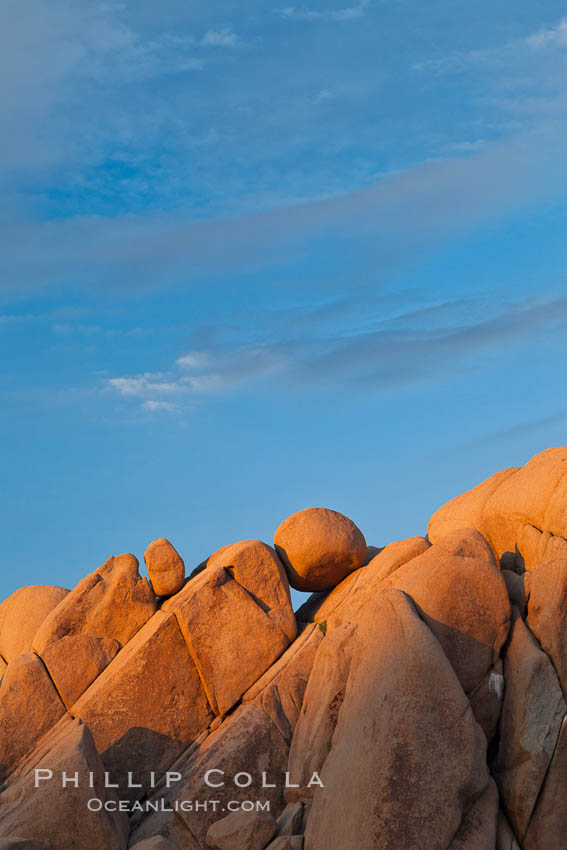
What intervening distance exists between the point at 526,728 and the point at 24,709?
1007cm

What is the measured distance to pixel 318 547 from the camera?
2031 centimetres

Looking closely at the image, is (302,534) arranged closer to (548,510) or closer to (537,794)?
(548,510)

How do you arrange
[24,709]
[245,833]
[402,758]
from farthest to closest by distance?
[24,709] → [245,833] → [402,758]

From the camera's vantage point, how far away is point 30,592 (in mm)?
23203

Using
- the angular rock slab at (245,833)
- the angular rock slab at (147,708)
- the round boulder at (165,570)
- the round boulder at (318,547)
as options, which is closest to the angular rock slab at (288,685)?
the angular rock slab at (147,708)

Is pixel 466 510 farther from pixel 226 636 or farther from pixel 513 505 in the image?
pixel 226 636

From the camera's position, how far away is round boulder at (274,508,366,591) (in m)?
20.3

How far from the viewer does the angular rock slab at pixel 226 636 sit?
18719mm

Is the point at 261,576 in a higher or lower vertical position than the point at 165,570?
lower

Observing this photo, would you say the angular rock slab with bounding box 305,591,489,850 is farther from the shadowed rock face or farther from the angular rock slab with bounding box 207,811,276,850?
the angular rock slab with bounding box 207,811,276,850

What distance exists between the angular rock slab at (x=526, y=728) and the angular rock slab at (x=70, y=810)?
654 centimetres

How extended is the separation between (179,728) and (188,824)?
261 centimetres

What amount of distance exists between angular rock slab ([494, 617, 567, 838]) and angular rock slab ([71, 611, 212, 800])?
20.2 feet

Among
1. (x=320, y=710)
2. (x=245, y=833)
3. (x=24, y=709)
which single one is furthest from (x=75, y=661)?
(x=245, y=833)
